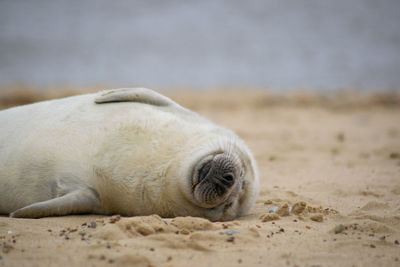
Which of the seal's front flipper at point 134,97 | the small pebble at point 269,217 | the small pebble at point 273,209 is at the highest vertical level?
the seal's front flipper at point 134,97

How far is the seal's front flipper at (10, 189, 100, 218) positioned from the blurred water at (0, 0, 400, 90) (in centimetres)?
1370

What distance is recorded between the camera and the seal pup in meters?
2.89

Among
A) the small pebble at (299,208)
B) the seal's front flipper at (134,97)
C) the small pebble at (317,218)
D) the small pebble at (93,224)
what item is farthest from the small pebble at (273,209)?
the small pebble at (93,224)

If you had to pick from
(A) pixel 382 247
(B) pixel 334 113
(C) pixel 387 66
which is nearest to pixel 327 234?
(A) pixel 382 247

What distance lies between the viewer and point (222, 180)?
2.72 metres

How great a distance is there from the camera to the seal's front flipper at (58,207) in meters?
2.94

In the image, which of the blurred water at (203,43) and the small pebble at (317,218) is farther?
the blurred water at (203,43)

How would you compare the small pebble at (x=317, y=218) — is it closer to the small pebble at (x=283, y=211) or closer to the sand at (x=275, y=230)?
the sand at (x=275, y=230)

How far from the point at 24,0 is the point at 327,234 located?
30.3m

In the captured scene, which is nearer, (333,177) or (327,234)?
(327,234)

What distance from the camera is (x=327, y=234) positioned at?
2713 millimetres

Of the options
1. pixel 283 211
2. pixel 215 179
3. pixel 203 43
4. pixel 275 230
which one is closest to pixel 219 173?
pixel 215 179

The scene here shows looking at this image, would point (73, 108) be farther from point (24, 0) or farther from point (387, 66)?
point (24, 0)

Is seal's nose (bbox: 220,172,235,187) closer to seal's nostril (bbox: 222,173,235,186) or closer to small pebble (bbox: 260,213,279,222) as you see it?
seal's nostril (bbox: 222,173,235,186)
